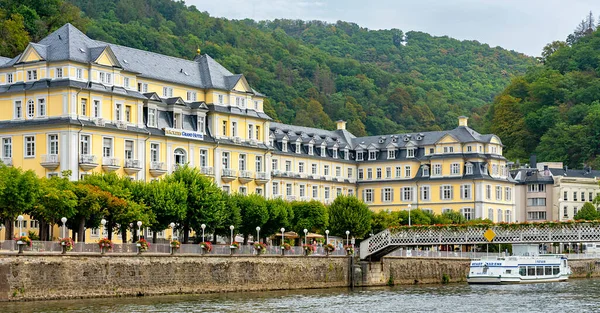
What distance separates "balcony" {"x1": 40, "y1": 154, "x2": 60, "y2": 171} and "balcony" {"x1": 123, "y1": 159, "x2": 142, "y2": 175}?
6.56m

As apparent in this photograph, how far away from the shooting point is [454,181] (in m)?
140

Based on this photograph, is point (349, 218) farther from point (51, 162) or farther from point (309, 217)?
point (51, 162)

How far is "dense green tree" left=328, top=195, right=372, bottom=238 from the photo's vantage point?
363ft

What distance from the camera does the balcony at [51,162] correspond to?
305 ft

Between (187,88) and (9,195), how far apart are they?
35906mm

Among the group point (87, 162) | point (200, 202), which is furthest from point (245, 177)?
point (200, 202)

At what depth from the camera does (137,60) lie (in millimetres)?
105375

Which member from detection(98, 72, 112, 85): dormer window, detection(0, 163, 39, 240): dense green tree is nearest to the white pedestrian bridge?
detection(98, 72, 112, 85): dormer window

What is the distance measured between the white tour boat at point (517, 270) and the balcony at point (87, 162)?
3225cm

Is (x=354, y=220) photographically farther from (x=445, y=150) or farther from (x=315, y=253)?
(x=445, y=150)

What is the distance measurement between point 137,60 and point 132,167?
11.9m

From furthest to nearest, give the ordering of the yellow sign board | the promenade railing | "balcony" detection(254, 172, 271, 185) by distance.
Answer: "balcony" detection(254, 172, 271, 185), the yellow sign board, the promenade railing

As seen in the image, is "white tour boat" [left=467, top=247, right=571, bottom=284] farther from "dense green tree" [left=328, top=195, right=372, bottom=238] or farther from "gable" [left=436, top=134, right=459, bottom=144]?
"gable" [left=436, top=134, right=459, bottom=144]

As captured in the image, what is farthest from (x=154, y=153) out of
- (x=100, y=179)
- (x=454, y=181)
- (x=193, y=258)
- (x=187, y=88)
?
(x=454, y=181)
